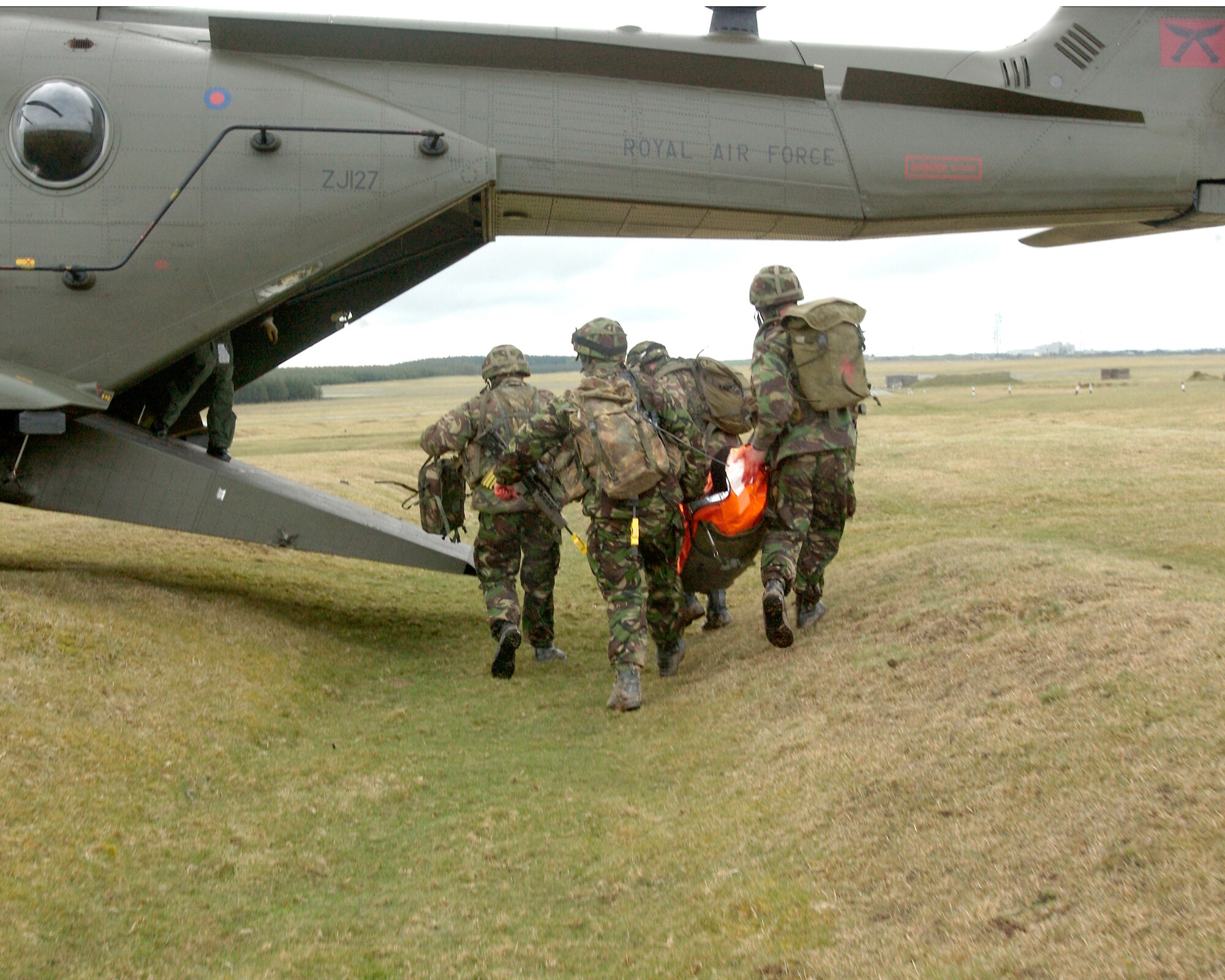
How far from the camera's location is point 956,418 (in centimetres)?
2494

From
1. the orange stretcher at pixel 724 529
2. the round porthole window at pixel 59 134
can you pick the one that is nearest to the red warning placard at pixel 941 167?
the orange stretcher at pixel 724 529

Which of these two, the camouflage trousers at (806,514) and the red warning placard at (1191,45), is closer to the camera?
the camouflage trousers at (806,514)

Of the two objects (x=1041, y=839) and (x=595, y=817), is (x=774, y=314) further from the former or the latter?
(x=1041, y=839)

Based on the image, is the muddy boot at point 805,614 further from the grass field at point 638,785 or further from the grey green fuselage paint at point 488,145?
the grey green fuselage paint at point 488,145

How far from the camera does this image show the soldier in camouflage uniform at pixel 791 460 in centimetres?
746

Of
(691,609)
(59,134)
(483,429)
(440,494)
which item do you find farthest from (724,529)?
(59,134)

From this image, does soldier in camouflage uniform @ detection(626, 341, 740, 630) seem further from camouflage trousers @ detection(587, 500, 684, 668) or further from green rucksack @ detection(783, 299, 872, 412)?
green rucksack @ detection(783, 299, 872, 412)

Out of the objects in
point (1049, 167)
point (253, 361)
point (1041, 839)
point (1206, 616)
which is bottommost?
point (1041, 839)

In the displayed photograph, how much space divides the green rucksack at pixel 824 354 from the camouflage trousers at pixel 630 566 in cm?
121

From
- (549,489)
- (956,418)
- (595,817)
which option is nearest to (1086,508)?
(549,489)

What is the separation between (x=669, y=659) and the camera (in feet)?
25.7

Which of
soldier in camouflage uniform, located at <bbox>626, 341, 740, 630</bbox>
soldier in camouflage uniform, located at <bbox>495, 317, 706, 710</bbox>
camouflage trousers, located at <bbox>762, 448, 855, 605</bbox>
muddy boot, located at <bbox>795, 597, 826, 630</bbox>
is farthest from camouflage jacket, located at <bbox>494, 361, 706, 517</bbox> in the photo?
muddy boot, located at <bbox>795, 597, 826, 630</bbox>

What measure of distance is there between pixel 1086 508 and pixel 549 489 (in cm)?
642

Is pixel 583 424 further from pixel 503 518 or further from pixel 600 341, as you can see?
pixel 503 518
